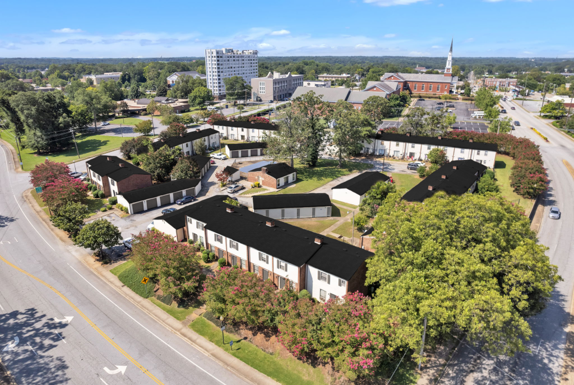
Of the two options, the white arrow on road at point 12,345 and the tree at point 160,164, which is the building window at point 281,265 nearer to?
the white arrow on road at point 12,345

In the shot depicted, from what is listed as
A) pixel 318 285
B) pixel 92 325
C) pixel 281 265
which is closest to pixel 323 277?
pixel 318 285

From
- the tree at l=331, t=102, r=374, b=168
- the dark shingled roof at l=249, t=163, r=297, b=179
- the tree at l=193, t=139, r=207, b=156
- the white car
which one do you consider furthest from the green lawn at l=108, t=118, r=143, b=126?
the tree at l=331, t=102, r=374, b=168

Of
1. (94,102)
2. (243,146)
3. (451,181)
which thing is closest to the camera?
(451,181)

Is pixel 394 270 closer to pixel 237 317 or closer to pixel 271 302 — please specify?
pixel 271 302

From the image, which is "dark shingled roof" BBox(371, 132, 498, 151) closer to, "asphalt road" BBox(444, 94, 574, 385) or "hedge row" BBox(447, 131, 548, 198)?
"hedge row" BBox(447, 131, 548, 198)

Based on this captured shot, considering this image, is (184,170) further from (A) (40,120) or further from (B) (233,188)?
(A) (40,120)

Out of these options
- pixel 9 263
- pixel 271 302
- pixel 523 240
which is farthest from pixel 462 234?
pixel 9 263

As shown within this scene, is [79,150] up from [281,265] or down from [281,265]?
down
